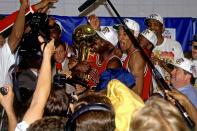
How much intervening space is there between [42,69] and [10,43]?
1.55m

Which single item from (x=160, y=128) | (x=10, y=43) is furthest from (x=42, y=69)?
(x=10, y=43)

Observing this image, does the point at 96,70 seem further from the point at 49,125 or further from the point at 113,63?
the point at 49,125

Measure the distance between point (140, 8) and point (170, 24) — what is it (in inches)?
24.0

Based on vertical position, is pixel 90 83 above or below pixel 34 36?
below

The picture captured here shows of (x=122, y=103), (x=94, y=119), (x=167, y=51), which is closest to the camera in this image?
(x=94, y=119)

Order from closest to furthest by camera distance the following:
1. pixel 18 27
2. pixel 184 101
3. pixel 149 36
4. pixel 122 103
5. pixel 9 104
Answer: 1. pixel 122 103
2. pixel 9 104
3. pixel 184 101
4. pixel 18 27
5. pixel 149 36

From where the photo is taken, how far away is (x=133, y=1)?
706 centimetres

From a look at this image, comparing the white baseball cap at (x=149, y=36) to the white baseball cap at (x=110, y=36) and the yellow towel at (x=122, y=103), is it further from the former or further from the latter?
the yellow towel at (x=122, y=103)

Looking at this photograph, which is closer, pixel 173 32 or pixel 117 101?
pixel 117 101

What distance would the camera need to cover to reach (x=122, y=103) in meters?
2.27

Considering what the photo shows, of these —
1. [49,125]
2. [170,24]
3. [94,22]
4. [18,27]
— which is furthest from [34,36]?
[170,24]

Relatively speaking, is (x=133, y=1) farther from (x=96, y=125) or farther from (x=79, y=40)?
(x=96, y=125)

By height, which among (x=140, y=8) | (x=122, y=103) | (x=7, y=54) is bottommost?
(x=122, y=103)

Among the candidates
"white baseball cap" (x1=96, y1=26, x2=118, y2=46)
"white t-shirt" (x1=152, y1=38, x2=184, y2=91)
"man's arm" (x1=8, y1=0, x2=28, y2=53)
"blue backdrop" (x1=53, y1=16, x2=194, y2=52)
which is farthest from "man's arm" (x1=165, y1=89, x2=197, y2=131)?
"blue backdrop" (x1=53, y1=16, x2=194, y2=52)
